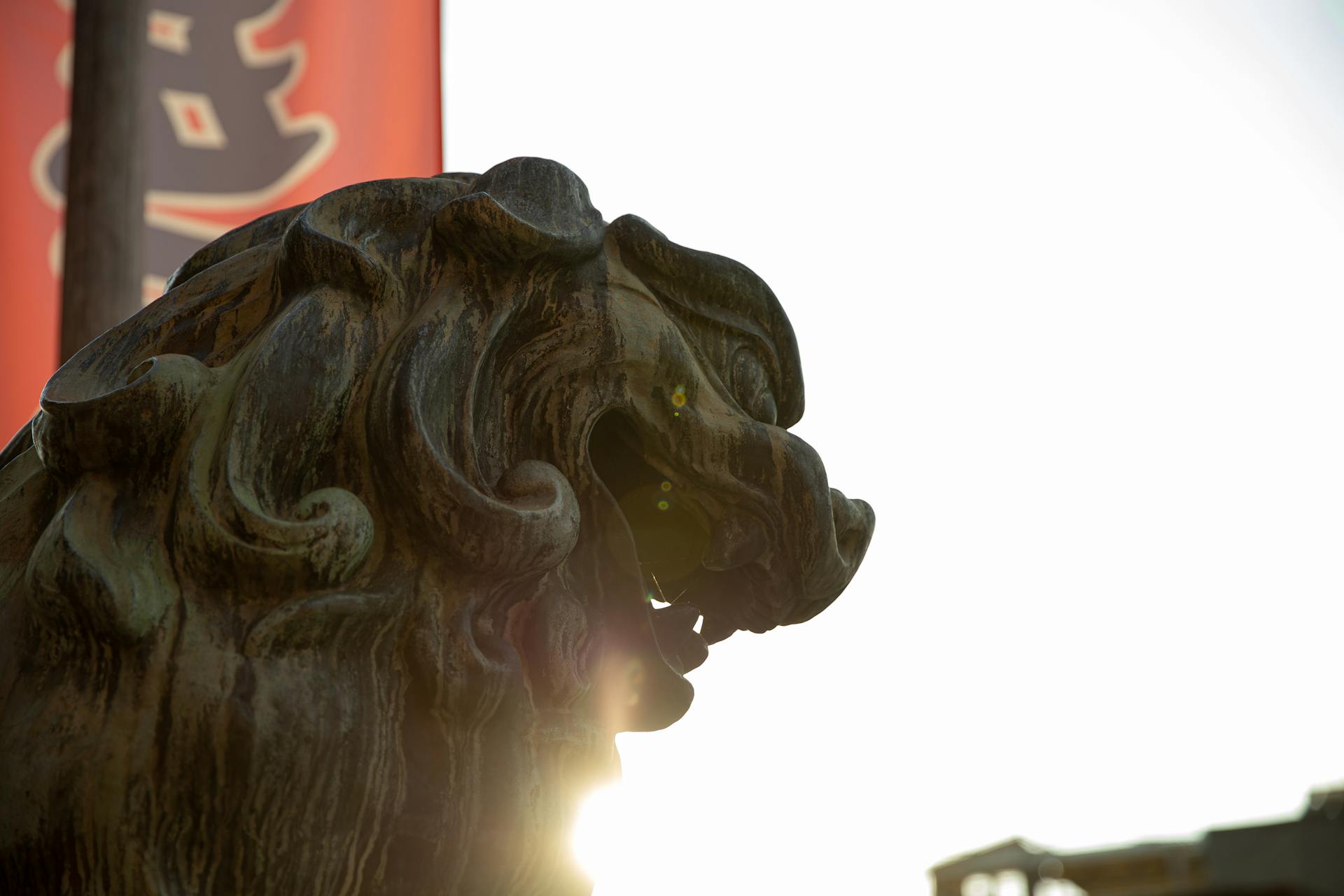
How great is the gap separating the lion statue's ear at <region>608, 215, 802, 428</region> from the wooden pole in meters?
1.67

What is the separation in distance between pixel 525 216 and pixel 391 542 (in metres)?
0.27

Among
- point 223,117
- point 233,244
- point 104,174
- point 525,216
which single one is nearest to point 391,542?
point 525,216

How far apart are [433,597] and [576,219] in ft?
1.05

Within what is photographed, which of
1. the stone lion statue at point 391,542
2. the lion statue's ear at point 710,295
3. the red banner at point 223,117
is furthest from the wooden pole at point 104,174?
the lion statue's ear at point 710,295

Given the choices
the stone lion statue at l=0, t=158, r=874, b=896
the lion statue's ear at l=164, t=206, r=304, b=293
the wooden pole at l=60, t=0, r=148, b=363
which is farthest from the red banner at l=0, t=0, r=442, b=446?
the stone lion statue at l=0, t=158, r=874, b=896

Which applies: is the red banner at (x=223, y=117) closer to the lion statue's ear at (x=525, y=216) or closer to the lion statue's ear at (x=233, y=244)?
the lion statue's ear at (x=233, y=244)

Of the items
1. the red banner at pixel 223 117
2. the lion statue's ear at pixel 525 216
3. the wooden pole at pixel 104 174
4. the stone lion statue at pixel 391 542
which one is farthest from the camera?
the red banner at pixel 223 117

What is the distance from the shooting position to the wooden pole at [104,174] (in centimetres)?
238

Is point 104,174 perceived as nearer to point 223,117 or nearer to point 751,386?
point 223,117

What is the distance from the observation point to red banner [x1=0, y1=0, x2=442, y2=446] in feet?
10.1

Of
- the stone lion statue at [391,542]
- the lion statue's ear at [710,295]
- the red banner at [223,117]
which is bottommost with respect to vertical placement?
the stone lion statue at [391,542]

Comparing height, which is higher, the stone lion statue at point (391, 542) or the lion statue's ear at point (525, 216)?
the lion statue's ear at point (525, 216)

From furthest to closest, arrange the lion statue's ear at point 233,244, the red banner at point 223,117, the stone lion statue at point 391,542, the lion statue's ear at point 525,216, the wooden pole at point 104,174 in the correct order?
the red banner at point 223,117, the wooden pole at point 104,174, the lion statue's ear at point 233,244, the lion statue's ear at point 525,216, the stone lion statue at point 391,542

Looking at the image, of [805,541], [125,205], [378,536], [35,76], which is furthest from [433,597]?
[35,76]
